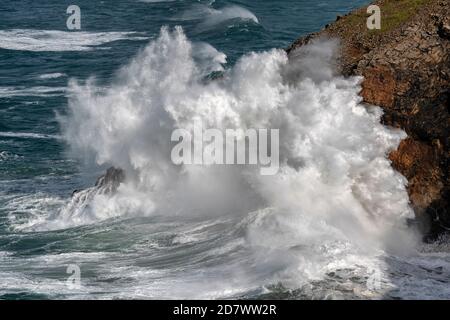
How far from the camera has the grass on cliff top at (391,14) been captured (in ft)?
70.2

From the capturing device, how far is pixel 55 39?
46.9m

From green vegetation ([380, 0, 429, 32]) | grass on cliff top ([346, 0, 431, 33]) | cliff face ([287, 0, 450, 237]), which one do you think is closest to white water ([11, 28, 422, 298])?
cliff face ([287, 0, 450, 237])

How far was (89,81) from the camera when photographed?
3791 cm

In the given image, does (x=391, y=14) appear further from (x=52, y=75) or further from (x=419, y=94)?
(x=52, y=75)

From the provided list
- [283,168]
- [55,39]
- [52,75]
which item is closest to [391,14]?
[283,168]

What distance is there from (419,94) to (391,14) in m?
2.66

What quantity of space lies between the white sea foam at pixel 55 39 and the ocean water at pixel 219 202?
1608 centimetres

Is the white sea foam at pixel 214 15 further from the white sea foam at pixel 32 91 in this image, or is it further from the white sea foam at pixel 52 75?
→ the white sea foam at pixel 32 91

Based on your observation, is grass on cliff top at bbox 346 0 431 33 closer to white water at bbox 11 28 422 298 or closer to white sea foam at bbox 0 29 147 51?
white water at bbox 11 28 422 298

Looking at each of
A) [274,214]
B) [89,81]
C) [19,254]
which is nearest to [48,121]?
[89,81]

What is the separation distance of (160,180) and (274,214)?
169 inches


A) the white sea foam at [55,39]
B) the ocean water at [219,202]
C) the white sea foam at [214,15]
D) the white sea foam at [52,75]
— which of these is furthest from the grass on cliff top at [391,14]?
the white sea foam at [214,15]

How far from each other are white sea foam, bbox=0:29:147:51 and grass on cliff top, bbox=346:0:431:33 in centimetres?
2443

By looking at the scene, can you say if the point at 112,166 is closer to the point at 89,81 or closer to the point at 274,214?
the point at 274,214
